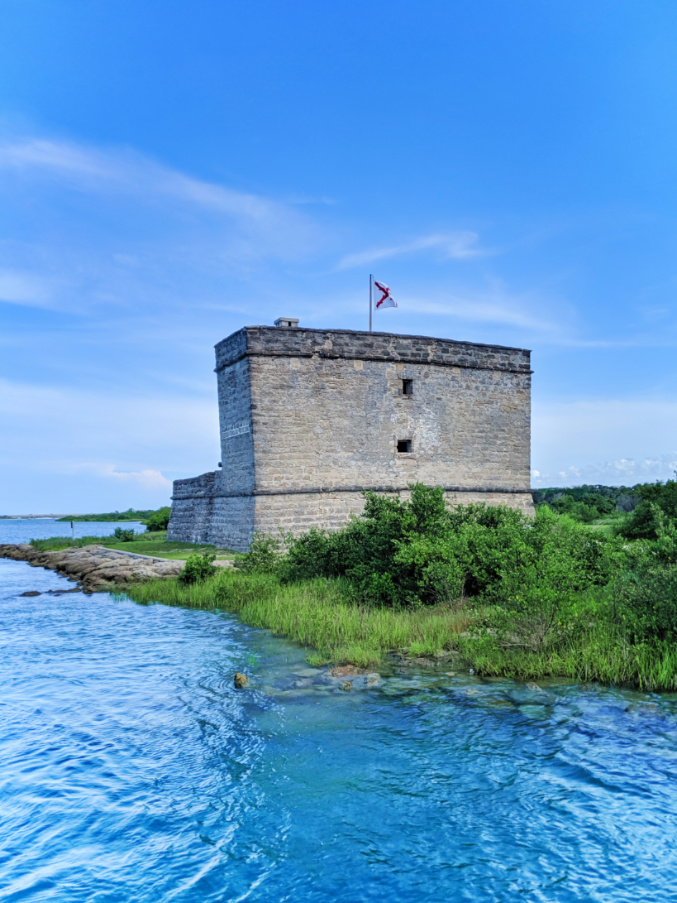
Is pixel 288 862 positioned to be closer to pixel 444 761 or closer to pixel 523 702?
pixel 444 761

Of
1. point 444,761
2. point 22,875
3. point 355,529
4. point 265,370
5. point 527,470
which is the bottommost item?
point 22,875

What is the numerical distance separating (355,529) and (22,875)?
29.4 ft

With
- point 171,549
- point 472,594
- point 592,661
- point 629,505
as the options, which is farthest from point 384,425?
point 629,505

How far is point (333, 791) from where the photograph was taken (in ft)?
16.1

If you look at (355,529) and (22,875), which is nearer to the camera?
(22,875)

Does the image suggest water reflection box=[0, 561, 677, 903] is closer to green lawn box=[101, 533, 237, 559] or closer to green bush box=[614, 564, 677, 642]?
green bush box=[614, 564, 677, 642]

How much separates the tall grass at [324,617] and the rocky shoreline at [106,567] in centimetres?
231

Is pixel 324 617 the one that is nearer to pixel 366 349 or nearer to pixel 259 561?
pixel 259 561

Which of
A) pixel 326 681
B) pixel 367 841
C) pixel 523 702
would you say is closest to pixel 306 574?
pixel 326 681

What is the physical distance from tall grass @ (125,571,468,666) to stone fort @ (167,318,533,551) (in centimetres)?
405

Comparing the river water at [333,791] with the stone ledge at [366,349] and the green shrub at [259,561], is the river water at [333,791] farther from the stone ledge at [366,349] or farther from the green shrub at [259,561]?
the stone ledge at [366,349]

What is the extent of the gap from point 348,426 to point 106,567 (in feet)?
26.5

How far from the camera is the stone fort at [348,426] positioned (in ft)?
58.9

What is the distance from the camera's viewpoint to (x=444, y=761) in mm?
5352
